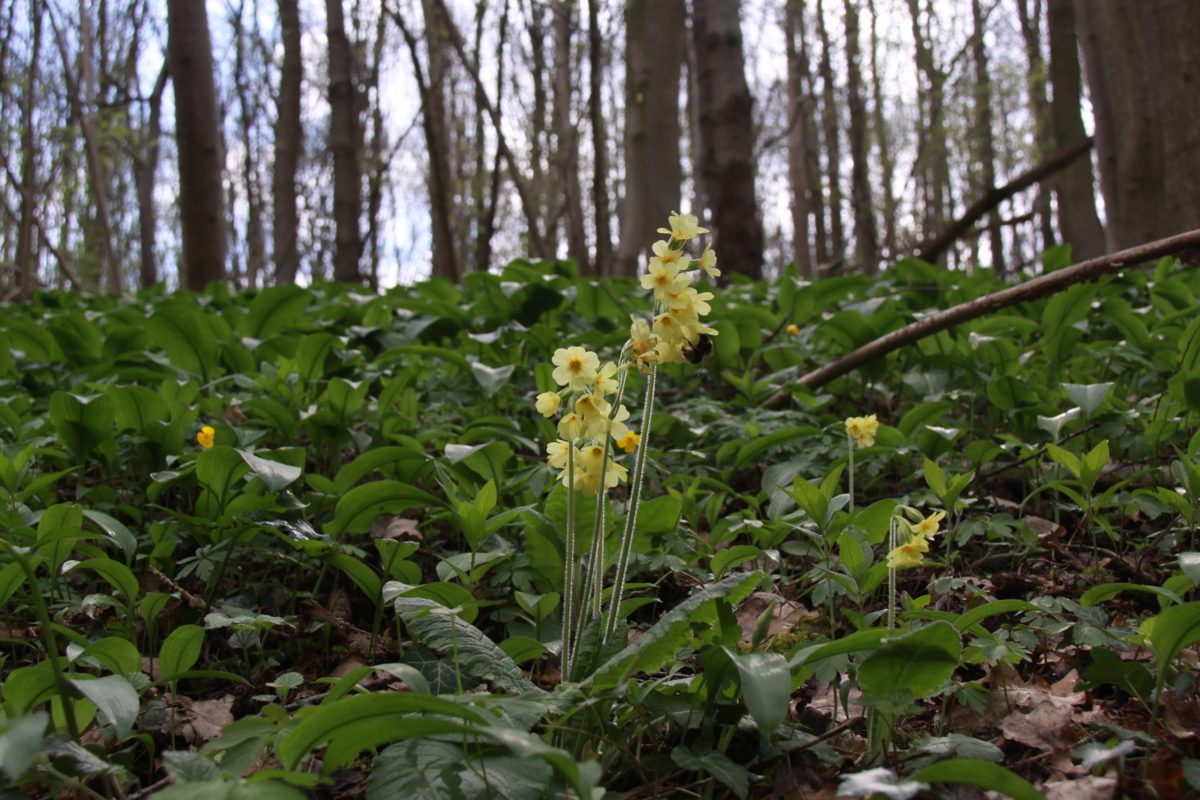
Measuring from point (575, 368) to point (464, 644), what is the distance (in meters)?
0.47

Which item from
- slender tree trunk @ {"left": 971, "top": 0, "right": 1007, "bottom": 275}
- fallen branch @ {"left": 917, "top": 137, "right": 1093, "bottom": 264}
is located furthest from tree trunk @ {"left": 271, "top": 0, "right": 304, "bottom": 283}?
slender tree trunk @ {"left": 971, "top": 0, "right": 1007, "bottom": 275}

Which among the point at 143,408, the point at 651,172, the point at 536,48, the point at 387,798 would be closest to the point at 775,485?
the point at 387,798

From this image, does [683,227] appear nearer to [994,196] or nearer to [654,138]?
[994,196]


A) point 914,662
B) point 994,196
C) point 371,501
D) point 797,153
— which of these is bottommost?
point 914,662

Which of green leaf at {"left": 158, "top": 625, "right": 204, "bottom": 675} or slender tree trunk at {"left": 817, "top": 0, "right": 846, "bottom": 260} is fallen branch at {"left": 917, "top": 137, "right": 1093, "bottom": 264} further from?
slender tree trunk at {"left": 817, "top": 0, "right": 846, "bottom": 260}

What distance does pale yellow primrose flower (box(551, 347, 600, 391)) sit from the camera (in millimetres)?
1137

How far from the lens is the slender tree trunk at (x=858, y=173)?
11273mm

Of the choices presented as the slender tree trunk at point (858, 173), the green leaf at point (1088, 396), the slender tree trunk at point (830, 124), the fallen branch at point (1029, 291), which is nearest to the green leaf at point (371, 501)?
the fallen branch at point (1029, 291)

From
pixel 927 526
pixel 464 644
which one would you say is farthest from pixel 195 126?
pixel 927 526

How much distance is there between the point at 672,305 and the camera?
45.6 inches

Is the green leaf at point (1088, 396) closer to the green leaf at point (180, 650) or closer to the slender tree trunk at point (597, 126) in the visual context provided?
the green leaf at point (180, 650)

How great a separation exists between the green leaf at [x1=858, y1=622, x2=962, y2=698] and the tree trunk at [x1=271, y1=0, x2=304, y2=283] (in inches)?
362

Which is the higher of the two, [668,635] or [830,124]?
[830,124]

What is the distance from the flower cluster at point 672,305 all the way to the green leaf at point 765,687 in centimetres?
45
